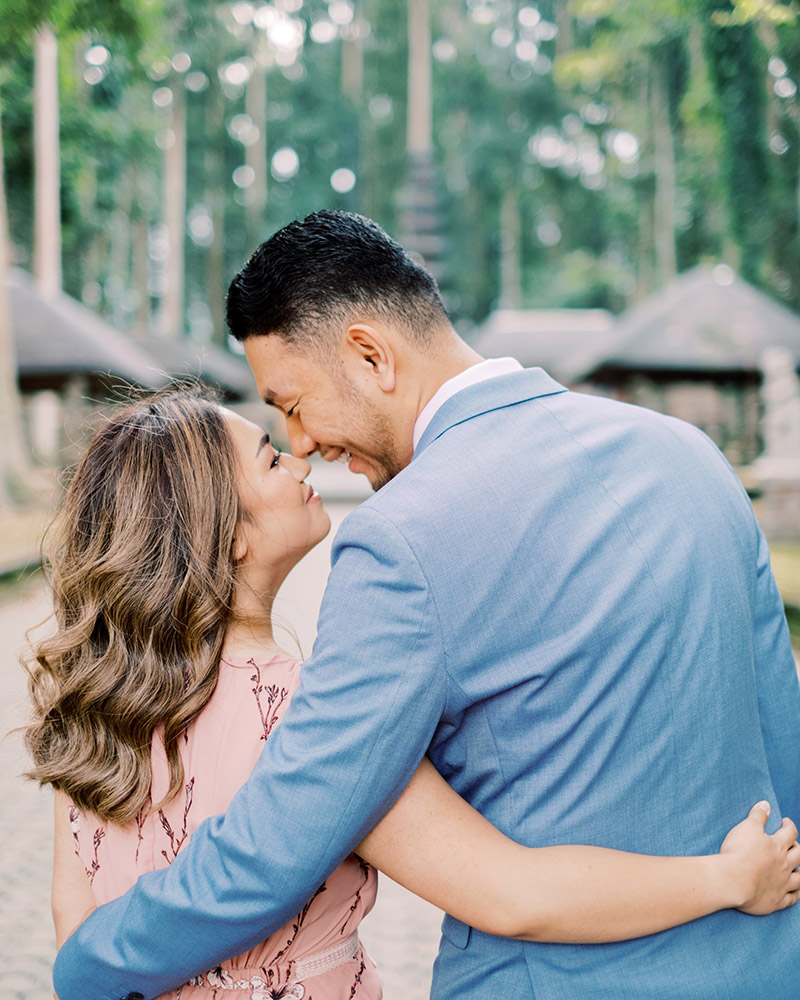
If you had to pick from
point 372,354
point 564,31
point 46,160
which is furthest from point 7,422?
point 564,31

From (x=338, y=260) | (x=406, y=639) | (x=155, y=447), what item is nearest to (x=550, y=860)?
(x=406, y=639)

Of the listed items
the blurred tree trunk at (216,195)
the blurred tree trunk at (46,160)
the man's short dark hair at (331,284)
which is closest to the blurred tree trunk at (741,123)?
the blurred tree trunk at (46,160)

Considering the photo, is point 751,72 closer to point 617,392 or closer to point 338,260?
point 617,392

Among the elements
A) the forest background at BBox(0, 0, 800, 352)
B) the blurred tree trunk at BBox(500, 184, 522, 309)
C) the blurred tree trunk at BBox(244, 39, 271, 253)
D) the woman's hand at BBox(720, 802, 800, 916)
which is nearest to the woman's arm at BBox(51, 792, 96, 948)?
the woman's hand at BBox(720, 802, 800, 916)

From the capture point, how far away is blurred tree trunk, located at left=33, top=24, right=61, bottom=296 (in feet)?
64.1

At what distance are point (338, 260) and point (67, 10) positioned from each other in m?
10.5

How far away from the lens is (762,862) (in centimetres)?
136

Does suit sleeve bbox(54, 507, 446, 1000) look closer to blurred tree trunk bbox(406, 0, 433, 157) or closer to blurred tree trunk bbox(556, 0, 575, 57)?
blurred tree trunk bbox(406, 0, 433, 157)

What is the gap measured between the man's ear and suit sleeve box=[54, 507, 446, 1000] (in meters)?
0.61

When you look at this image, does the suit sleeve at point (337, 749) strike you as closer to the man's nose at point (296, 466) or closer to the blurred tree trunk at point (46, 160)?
the man's nose at point (296, 466)

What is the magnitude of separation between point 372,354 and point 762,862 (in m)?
1.09

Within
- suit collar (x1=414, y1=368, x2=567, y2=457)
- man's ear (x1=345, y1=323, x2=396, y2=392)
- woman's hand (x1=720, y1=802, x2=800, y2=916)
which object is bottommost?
woman's hand (x1=720, y1=802, x2=800, y2=916)

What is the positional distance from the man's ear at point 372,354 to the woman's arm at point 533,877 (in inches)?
31.5

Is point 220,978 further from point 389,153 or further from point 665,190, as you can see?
point 389,153
